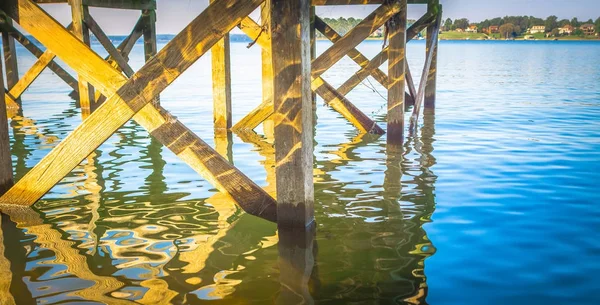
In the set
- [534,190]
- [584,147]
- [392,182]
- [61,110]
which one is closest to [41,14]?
[392,182]

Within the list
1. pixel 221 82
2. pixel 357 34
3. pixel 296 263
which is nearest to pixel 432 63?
pixel 357 34

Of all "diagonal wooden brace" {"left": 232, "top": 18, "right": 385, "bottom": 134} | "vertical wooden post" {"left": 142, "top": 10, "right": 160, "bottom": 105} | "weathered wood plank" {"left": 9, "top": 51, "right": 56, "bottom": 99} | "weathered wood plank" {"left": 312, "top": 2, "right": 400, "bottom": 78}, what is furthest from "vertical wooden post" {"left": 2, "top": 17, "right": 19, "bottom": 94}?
"weathered wood plank" {"left": 312, "top": 2, "right": 400, "bottom": 78}

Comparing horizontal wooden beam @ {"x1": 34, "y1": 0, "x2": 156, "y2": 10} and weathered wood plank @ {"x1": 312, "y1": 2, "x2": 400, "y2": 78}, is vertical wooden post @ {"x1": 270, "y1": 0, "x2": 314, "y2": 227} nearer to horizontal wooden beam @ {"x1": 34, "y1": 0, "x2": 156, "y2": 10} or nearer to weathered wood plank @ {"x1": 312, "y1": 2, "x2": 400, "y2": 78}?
weathered wood plank @ {"x1": 312, "y1": 2, "x2": 400, "y2": 78}

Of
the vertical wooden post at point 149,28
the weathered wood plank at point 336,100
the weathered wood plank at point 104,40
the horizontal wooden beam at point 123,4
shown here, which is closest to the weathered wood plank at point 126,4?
the horizontal wooden beam at point 123,4

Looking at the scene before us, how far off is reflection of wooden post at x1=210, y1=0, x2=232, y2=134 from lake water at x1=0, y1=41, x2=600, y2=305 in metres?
0.59

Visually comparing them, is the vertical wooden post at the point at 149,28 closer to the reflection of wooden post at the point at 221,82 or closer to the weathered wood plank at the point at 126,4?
the weathered wood plank at the point at 126,4

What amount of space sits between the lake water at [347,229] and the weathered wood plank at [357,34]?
4.48 feet

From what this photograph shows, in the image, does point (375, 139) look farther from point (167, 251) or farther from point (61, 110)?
point (61, 110)

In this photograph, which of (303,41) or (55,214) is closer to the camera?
(303,41)

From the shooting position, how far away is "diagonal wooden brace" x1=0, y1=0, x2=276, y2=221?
12.9 ft

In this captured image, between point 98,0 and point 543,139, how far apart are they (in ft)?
27.1

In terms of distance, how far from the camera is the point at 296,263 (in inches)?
162

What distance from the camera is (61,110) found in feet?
45.4

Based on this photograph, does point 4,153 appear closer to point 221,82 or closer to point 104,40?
point 221,82
